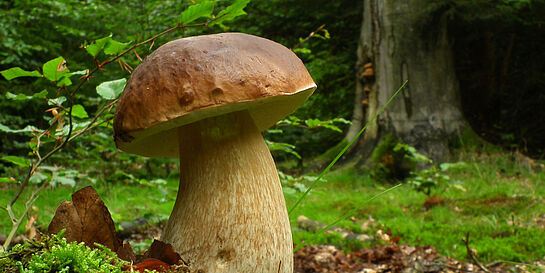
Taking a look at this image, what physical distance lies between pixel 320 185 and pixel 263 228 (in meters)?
3.56

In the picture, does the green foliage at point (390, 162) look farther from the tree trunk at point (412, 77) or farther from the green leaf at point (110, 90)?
the green leaf at point (110, 90)

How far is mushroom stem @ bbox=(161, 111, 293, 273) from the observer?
38.9 inches

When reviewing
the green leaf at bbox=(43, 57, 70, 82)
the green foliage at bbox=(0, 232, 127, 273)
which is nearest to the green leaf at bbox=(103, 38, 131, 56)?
the green leaf at bbox=(43, 57, 70, 82)

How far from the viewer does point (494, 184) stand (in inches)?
151

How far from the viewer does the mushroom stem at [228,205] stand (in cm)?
99

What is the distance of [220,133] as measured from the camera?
1.06 m

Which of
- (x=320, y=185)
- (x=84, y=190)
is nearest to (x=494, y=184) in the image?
(x=320, y=185)

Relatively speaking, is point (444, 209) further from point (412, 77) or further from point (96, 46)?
point (96, 46)

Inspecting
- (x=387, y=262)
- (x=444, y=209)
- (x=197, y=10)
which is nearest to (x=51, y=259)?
(x=197, y=10)

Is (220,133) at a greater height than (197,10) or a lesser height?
lesser

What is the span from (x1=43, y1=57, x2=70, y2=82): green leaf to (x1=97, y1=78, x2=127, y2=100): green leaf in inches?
6.0

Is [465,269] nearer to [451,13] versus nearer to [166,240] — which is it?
[166,240]

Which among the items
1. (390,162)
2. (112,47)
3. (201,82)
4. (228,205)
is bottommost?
(390,162)

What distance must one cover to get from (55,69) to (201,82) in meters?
0.43
